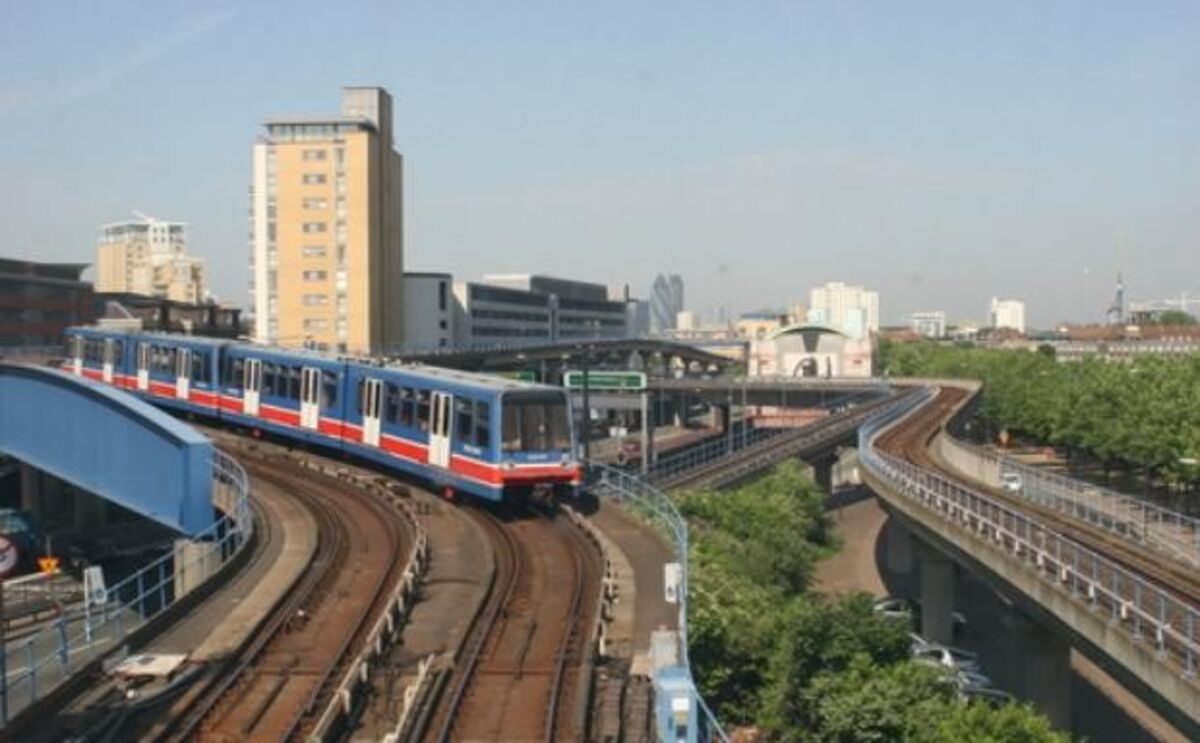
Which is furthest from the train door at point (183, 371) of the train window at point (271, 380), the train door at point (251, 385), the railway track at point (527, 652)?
the railway track at point (527, 652)

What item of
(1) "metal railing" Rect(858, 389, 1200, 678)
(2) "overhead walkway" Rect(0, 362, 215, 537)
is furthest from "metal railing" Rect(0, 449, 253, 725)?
(1) "metal railing" Rect(858, 389, 1200, 678)

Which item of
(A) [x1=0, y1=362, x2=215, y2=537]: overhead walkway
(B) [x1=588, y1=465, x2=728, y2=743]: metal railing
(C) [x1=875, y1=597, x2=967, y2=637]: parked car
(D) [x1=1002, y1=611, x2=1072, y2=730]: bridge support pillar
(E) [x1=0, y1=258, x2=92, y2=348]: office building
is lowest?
(C) [x1=875, y1=597, x2=967, y2=637]: parked car

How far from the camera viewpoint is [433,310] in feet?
383

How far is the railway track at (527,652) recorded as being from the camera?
46.6ft

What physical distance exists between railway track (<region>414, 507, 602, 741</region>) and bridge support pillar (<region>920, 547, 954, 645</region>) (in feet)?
55.8

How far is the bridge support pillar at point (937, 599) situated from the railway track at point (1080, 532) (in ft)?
8.93

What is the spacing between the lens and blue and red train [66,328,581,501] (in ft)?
90.8

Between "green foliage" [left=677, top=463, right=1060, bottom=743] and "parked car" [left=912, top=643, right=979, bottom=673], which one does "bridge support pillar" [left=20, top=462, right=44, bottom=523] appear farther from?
"parked car" [left=912, top=643, right=979, bottom=673]

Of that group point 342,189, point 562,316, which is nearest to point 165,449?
point 342,189

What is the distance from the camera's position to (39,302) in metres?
90.5

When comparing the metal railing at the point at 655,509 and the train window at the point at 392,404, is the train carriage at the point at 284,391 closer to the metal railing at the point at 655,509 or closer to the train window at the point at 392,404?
the train window at the point at 392,404

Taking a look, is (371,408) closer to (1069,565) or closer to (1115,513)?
(1069,565)

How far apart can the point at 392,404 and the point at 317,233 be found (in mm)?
67737

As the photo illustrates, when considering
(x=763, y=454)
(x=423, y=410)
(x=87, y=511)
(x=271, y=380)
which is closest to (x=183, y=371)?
(x=271, y=380)
